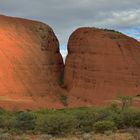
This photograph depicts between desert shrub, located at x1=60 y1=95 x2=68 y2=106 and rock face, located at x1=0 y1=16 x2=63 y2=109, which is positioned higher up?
rock face, located at x1=0 y1=16 x2=63 y2=109

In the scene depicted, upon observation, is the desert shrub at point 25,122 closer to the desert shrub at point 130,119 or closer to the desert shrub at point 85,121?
the desert shrub at point 85,121

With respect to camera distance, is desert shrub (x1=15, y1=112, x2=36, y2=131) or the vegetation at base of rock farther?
desert shrub (x1=15, y1=112, x2=36, y2=131)

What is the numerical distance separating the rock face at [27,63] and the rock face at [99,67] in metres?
2.31

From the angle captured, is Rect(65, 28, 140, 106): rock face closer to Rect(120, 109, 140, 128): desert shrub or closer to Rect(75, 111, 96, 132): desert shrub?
Rect(75, 111, 96, 132): desert shrub

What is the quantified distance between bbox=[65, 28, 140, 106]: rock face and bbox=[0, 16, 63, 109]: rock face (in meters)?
2.31

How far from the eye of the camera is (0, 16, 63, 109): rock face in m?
54.4

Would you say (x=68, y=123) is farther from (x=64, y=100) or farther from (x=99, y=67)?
(x=99, y=67)

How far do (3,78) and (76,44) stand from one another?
40.3 ft

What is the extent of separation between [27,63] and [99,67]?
340 inches

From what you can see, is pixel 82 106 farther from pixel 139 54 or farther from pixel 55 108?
pixel 139 54

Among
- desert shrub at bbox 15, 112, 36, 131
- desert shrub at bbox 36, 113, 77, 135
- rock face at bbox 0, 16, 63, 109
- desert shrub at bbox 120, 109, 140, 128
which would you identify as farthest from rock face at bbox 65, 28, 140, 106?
desert shrub at bbox 36, 113, 77, 135

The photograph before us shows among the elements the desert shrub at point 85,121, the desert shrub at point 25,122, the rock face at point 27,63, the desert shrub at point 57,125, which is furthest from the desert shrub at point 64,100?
the desert shrub at point 57,125

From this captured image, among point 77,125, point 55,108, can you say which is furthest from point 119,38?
point 77,125

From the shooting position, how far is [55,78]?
61656mm
